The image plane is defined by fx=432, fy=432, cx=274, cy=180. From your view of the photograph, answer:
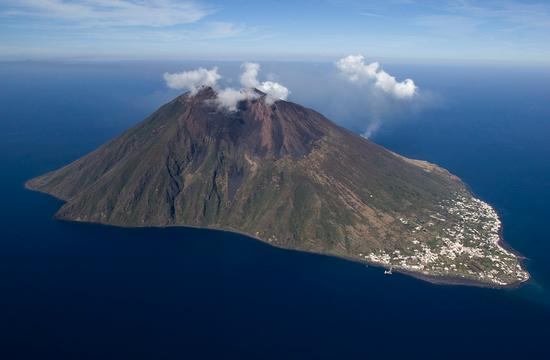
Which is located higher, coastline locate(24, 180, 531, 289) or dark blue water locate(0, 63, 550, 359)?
dark blue water locate(0, 63, 550, 359)

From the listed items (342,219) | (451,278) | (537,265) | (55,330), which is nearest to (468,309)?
(451,278)

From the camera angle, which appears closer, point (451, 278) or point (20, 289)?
point (20, 289)

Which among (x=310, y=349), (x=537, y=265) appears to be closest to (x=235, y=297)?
(x=310, y=349)

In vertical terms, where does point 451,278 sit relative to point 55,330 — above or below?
below

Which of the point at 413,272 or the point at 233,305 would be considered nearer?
the point at 233,305

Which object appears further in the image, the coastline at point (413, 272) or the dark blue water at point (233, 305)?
the coastline at point (413, 272)

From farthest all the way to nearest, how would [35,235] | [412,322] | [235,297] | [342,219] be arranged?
[342,219] → [35,235] → [235,297] → [412,322]

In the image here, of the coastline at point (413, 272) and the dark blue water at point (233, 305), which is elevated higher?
the dark blue water at point (233, 305)

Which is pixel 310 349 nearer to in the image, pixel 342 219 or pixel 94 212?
pixel 342 219

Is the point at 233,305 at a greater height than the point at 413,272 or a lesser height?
greater

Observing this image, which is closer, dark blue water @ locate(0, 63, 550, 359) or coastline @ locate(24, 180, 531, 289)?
dark blue water @ locate(0, 63, 550, 359)

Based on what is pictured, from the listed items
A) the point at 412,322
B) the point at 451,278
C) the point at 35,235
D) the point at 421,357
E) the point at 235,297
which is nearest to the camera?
the point at 421,357
